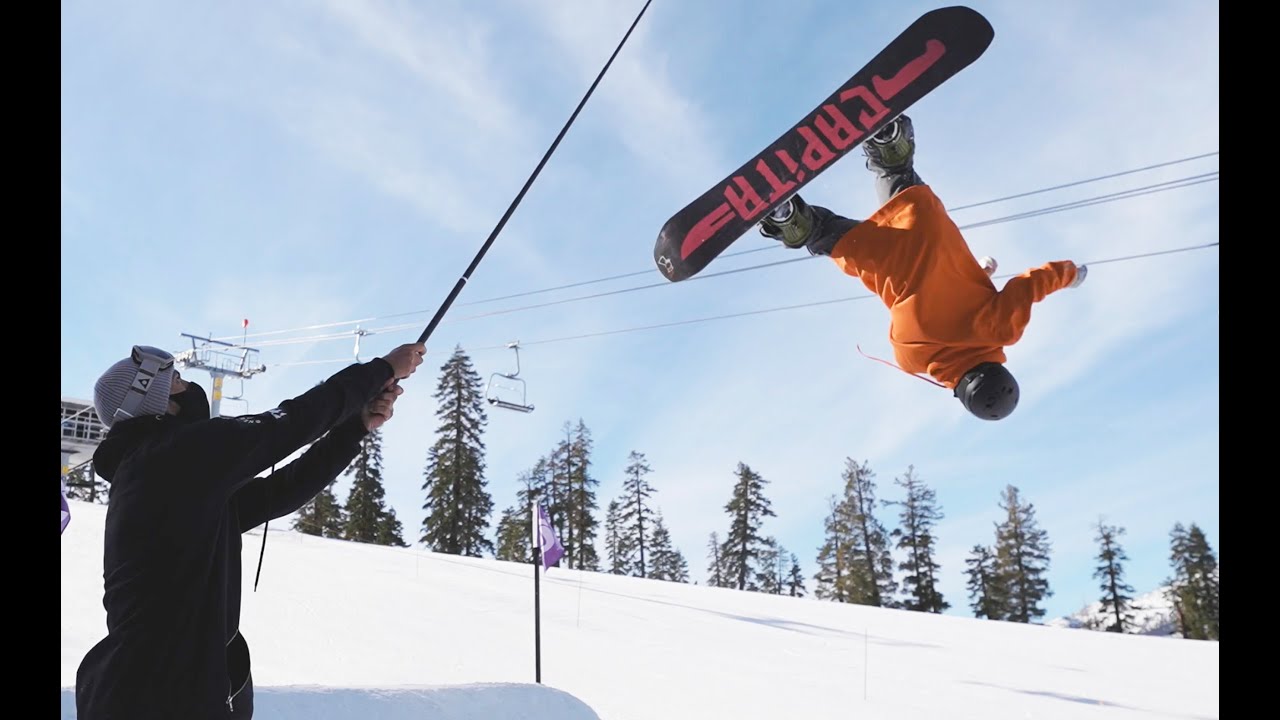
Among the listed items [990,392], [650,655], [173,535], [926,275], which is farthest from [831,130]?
[650,655]

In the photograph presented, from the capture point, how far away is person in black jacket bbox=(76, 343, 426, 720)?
199cm

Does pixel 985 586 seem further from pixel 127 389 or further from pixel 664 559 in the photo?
pixel 127 389

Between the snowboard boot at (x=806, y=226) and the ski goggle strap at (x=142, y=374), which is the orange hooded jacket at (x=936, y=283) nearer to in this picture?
the snowboard boot at (x=806, y=226)

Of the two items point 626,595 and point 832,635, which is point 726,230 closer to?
point 832,635

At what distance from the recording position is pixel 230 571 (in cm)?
221

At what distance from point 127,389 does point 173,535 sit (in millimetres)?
412

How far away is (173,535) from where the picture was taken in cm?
204

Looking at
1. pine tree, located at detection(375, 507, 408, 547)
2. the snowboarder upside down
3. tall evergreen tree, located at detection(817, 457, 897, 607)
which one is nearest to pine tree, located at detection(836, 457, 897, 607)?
tall evergreen tree, located at detection(817, 457, 897, 607)

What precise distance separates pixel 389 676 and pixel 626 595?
8.08m

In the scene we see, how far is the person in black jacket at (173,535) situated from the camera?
1.99m

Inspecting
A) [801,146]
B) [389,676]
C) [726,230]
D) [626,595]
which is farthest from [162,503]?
[626,595]

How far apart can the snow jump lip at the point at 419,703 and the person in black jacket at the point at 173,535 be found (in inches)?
95.9

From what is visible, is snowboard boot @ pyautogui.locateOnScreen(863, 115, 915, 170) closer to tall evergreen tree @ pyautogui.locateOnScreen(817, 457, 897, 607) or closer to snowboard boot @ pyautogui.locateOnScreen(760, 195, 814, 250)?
snowboard boot @ pyautogui.locateOnScreen(760, 195, 814, 250)
